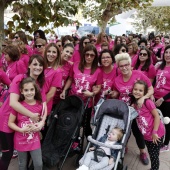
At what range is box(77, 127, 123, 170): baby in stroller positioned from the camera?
104 inches

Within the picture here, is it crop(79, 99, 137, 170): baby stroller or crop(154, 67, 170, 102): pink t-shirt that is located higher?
crop(154, 67, 170, 102): pink t-shirt

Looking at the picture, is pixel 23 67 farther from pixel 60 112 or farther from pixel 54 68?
pixel 60 112

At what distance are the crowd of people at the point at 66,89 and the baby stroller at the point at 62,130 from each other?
6.1 inches

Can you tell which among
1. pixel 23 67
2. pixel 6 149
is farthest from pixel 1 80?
pixel 6 149

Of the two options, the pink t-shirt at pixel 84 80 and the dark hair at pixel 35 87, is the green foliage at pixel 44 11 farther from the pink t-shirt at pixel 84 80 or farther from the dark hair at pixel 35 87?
the dark hair at pixel 35 87

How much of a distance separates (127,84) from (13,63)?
1.71m

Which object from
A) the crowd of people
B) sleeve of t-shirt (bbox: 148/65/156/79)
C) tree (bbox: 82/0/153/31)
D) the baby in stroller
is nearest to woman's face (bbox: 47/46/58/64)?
the crowd of people

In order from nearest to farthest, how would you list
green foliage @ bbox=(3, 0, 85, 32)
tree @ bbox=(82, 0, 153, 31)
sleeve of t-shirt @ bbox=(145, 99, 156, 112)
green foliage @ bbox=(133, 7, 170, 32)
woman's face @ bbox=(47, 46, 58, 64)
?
1. sleeve of t-shirt @ bbox=(145, 99, 156, 112)
2. green foliage @ bbox=(3, 0, 85, 32)
3. woman's face @ bbox=(47, 46, 58, 64)
4. tree @ bbox=(82, 0, 153, 31)
5. green foliage @ bbox=(133, 7, 170, 32)

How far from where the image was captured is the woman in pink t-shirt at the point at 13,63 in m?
3.48

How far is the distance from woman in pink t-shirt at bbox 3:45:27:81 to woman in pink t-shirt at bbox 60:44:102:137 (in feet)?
2.41

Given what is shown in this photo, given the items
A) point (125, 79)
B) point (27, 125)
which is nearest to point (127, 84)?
point (125, 79)

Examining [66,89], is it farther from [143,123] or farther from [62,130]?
[143,123]

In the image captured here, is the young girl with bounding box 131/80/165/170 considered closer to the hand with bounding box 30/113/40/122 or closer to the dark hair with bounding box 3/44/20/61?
the hand with bounding box 30/113/40/122

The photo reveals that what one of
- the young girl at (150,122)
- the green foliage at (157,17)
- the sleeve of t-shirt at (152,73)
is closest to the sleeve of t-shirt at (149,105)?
the young girl at (150,122)
